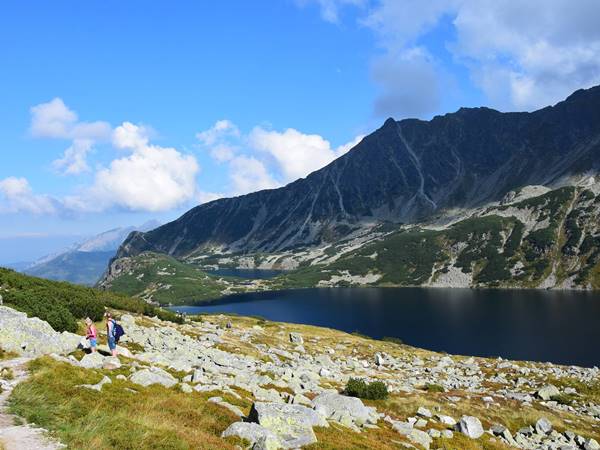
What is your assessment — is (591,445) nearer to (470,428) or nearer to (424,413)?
(470,428)

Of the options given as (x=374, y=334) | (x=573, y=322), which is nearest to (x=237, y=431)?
(x=374, y=334)

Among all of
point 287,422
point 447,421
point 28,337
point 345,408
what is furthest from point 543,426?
point 28,337

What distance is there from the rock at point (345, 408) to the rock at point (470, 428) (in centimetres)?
603

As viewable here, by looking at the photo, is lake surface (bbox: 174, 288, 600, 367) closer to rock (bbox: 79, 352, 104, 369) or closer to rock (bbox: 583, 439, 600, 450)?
rock (bbox: 583, 439, 600, 450)

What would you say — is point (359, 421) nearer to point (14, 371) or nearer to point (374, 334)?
point (14, 371)

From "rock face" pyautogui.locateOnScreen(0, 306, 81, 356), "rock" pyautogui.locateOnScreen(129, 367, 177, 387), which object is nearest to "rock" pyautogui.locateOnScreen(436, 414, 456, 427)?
"rock" pyautogui.locateOnScreen(129, 367, 177, 387)

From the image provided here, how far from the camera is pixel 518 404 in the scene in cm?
4084

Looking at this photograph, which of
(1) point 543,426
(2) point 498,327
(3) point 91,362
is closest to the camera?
(3) point 91,362

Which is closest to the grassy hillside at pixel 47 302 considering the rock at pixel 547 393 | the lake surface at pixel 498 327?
the rock at pixel 547 393

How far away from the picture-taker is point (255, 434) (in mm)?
17406

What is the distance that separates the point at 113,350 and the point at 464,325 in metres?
148

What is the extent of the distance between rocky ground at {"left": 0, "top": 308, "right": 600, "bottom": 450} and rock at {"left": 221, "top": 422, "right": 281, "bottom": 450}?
4 cm

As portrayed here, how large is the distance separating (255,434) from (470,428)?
17699 millimetres

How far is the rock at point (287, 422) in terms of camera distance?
17.9 meters
